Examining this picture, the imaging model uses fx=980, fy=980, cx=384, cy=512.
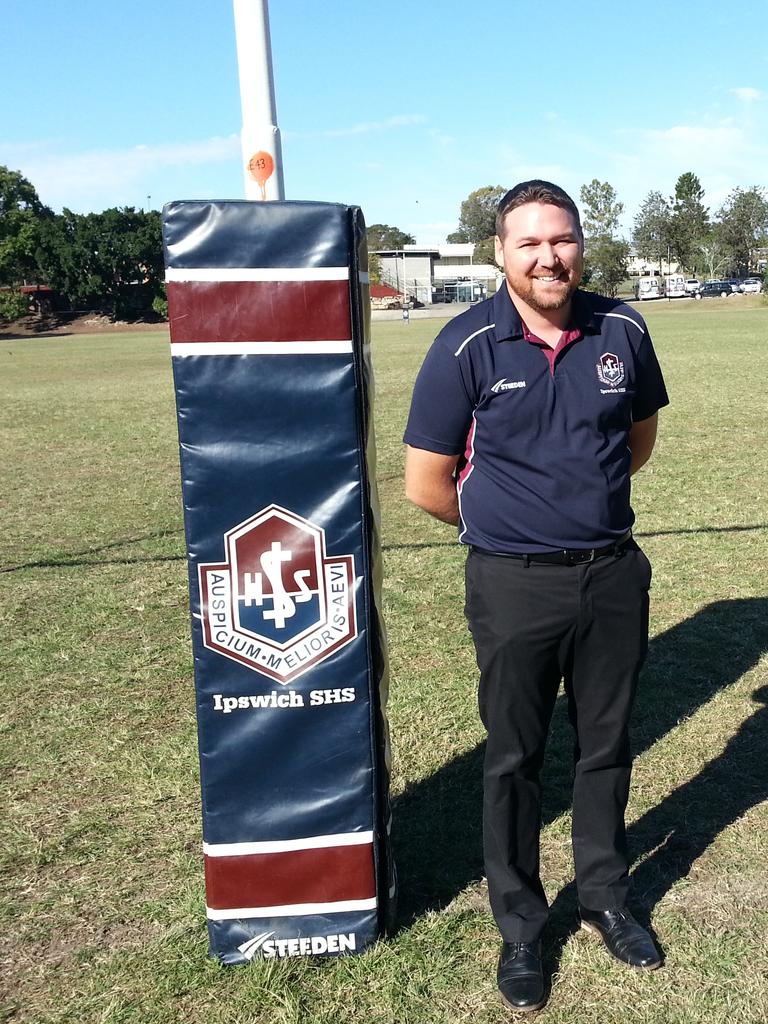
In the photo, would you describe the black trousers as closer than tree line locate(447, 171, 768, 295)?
Yes

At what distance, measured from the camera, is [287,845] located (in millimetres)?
2848

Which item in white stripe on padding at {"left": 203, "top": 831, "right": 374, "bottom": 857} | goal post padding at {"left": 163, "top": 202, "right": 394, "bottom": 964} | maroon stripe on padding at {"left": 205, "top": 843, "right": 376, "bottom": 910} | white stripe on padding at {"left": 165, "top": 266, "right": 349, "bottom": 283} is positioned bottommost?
maroon stripe on padding at {"left": 205, "top": 843, "right": 376, "bottom": 910}

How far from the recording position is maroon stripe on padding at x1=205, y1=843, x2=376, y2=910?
112 inches

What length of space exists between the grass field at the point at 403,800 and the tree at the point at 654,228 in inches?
3409

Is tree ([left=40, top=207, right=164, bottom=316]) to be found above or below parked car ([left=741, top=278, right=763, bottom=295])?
above

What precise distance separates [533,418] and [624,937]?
155cm

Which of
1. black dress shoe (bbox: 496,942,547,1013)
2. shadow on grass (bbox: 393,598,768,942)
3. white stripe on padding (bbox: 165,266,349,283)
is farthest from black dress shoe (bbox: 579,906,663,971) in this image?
white stripe on padding (bbox: 165,266,349,283)

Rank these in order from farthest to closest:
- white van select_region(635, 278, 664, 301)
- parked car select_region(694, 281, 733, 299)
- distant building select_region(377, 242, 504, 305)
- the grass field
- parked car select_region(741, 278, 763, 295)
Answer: distant building select_region(377, 242, 504, 305), white van select_region(635, 278, 664, 301), parked car select_region(741, 278, 763, 295), parked car select_region(694, 281, 733, 299), the grass field

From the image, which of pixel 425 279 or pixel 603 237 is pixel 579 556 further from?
pixel 425 279

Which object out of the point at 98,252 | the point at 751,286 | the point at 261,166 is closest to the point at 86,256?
the point at 98,252

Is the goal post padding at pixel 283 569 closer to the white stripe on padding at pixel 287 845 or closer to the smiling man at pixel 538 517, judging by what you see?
the white stripe on padding at pixel 287 845

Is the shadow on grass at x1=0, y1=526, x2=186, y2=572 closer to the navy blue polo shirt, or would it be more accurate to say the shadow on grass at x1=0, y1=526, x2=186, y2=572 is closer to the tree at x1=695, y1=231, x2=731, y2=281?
the navy blue polo shirt

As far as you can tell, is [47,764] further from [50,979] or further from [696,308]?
[696,308]

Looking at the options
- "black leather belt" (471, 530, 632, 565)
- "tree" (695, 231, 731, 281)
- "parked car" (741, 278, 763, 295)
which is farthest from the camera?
"tree" (695, 231, 731, 281)
